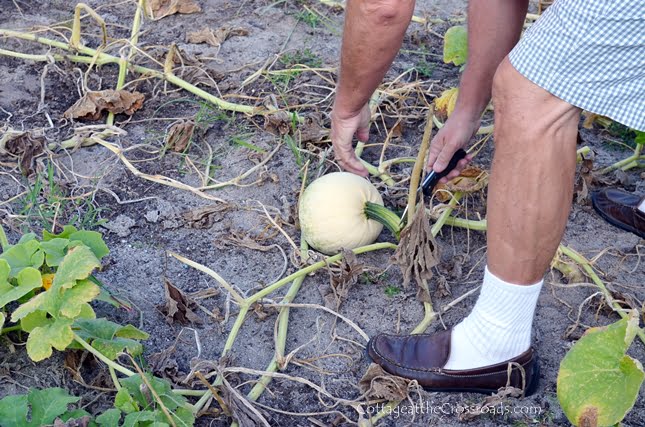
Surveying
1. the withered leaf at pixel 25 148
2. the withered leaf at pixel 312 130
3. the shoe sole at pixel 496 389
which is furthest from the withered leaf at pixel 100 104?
the shoe sole at pixel 496 389

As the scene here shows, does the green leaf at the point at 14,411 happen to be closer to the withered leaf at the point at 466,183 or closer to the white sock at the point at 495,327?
the white sock at the point at 495,327

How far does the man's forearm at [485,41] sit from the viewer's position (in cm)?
241

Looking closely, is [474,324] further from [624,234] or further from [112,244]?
[112,244]

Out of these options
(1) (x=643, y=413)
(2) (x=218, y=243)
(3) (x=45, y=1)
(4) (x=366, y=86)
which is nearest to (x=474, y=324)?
(1) (x=643, y=413)

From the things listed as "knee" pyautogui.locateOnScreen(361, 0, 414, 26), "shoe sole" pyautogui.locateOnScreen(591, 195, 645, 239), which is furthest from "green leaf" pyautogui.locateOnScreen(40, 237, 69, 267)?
"shoe sole" pyautogui.locateOnScreen(591, 195, 645, 239)

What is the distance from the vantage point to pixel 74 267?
197cm

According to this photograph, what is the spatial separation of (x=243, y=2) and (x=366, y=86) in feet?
6.73

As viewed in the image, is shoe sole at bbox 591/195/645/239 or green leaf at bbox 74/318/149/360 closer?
green leaf at bbox 74/318/149/360

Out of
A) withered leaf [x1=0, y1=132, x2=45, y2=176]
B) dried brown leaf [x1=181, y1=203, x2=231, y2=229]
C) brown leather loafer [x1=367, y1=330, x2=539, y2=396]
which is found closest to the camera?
brown leather loafer [x1=367, y1=330, x2=539, y2=396]

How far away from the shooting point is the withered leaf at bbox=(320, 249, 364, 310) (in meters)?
2.47

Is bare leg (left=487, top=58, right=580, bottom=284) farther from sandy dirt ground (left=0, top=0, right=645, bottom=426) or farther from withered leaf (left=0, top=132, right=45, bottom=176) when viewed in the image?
withered leaf (left=0, top=132, right=45, bottom=176)

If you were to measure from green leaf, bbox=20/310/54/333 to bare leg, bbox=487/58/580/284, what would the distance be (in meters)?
1.12

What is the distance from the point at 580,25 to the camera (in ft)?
5.58

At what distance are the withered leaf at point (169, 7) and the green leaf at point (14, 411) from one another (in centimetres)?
245
